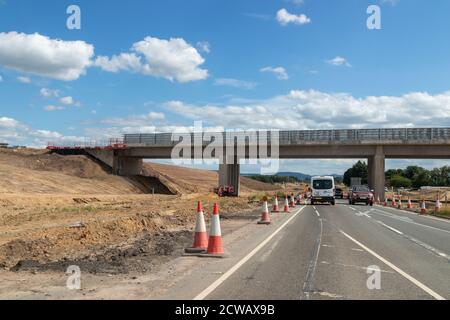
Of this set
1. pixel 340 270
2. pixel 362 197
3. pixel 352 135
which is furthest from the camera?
pixel 352 135

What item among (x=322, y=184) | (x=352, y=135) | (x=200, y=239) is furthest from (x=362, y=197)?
(x=200, y=239)

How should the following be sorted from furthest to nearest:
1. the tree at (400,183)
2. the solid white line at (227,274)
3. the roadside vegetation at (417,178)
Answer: the roadside vegetation at (417,178)
the tree at (400,183)
the solid white line at (227,274)

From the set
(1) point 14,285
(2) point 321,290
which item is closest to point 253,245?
(2) point 321,290

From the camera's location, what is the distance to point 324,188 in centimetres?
4494

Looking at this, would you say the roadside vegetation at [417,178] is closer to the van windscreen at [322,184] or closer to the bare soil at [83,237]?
the van windscreen at [322,184]

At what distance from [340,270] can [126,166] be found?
205 feet

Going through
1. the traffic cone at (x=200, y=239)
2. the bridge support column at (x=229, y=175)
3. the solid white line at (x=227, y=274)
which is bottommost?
the solid white line at (x=227, y=274)

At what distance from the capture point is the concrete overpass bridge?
58344 millimetres

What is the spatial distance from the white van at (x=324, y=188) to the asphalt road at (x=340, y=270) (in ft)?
92.4

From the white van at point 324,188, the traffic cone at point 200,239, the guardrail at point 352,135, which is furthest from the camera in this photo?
the guardrail at point 352,135

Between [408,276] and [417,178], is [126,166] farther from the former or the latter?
[417,178]

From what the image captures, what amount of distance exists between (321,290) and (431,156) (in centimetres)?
5630

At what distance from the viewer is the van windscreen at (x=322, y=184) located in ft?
147

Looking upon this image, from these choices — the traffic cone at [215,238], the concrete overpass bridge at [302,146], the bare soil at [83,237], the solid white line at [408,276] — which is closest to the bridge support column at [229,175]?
the concrete overpass bridge at [302,146]
